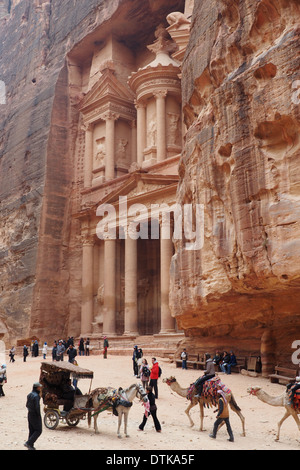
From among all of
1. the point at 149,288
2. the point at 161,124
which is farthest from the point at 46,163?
the point at 149,288

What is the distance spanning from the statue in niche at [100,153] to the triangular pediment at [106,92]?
11.0 feet

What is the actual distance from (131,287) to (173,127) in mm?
13840

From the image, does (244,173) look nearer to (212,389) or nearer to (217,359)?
(212,389)

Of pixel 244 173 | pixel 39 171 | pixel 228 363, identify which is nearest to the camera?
pixel 244 173

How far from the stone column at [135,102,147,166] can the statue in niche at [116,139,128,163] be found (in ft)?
9.79

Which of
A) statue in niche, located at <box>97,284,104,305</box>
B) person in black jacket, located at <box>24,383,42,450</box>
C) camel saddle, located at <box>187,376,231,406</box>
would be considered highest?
statue in niche, located at <box>97,284,104,305</box>

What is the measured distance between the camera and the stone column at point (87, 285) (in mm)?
41031

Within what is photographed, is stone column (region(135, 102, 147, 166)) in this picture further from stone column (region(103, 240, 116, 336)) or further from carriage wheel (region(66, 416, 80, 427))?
carriage wheel (region(66, 416, 80, 427))

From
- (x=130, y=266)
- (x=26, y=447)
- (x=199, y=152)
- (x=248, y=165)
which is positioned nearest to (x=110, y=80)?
(x=130, y=266)

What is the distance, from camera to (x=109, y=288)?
39625 millimetres

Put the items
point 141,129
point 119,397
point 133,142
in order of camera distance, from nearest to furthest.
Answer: point 119,397
point 141,129
point 133,142

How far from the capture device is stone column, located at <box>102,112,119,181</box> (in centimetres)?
4372

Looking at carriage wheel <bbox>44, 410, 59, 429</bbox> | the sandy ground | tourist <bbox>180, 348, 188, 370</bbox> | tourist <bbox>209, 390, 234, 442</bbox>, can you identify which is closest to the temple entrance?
tourist <bbox>180, 348, 188, 370</bbox>
